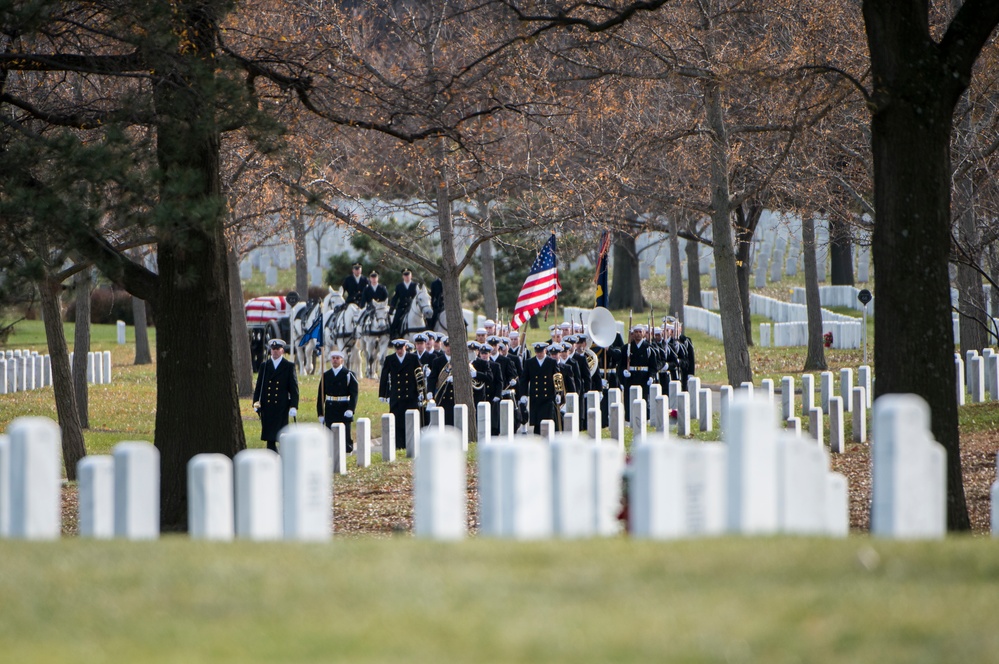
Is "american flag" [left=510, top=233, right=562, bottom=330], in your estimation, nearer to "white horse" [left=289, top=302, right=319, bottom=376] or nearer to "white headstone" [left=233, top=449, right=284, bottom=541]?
"white horse" [left=289, top=302, right=319, bottom=376]

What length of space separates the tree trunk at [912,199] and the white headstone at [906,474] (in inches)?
130

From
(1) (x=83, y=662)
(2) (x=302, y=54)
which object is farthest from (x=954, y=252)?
(1) (x=83, y=662)

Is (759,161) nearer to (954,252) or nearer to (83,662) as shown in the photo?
(954,252)

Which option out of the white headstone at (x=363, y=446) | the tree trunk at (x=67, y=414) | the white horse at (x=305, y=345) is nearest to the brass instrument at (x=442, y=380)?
the white headstone at (x=363, y=446)

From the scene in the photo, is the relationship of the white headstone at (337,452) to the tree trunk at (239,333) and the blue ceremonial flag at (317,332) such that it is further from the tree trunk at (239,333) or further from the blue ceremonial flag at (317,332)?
the blue ceremonial flag at (317,332)

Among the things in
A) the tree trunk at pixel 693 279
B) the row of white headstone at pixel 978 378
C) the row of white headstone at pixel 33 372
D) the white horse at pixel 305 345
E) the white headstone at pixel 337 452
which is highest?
the tree trunk at pixel 693 279

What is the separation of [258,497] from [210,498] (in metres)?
0.25

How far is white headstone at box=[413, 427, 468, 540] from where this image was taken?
4.51m

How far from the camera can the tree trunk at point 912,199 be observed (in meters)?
7.83

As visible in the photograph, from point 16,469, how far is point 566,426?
9816 millimetres

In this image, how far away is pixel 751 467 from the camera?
178 inches

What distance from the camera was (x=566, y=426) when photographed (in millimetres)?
14141

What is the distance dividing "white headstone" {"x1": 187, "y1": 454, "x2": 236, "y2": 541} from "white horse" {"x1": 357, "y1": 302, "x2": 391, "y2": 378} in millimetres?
22005

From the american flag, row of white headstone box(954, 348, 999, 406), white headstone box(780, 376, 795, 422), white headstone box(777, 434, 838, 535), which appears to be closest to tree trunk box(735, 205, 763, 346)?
row of white headstone box(954, 348, 999, 406)
